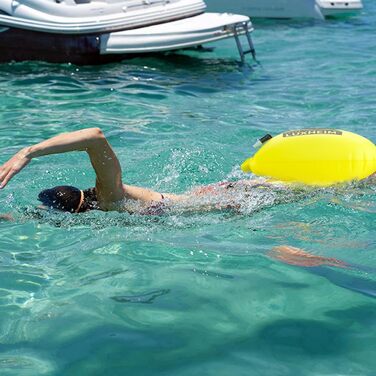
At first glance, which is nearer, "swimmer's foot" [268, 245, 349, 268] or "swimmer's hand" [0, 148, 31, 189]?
"swimmer's hand" [0, 148, 31, 189]

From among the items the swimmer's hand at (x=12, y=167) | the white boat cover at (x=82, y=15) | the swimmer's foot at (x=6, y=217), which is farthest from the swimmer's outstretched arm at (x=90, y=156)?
the white boat cover at (x=82, y=15)

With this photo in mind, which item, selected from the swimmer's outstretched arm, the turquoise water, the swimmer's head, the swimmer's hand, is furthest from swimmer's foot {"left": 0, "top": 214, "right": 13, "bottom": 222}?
the swimmer's hand

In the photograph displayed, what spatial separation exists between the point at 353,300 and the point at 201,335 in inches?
33.5

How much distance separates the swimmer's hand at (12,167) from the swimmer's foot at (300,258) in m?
1.49

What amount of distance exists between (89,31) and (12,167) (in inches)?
243

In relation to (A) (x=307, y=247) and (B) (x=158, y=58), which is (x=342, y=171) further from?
(B) (x=158, y=58)

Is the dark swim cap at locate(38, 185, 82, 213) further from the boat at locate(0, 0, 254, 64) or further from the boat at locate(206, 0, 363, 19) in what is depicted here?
the boat at locate(206, 0, 363, 19)

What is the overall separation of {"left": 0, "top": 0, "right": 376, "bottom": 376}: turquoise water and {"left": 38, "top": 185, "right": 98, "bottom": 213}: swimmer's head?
0.22ft

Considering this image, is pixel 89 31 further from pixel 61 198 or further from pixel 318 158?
pixel 61 198

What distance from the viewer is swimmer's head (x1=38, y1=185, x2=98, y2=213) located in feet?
16.8

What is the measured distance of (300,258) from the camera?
187 inches

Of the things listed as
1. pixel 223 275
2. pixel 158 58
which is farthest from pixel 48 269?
pixel 158 58

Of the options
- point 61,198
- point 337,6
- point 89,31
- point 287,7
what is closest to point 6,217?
point 61,198

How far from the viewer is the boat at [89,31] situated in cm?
1030
